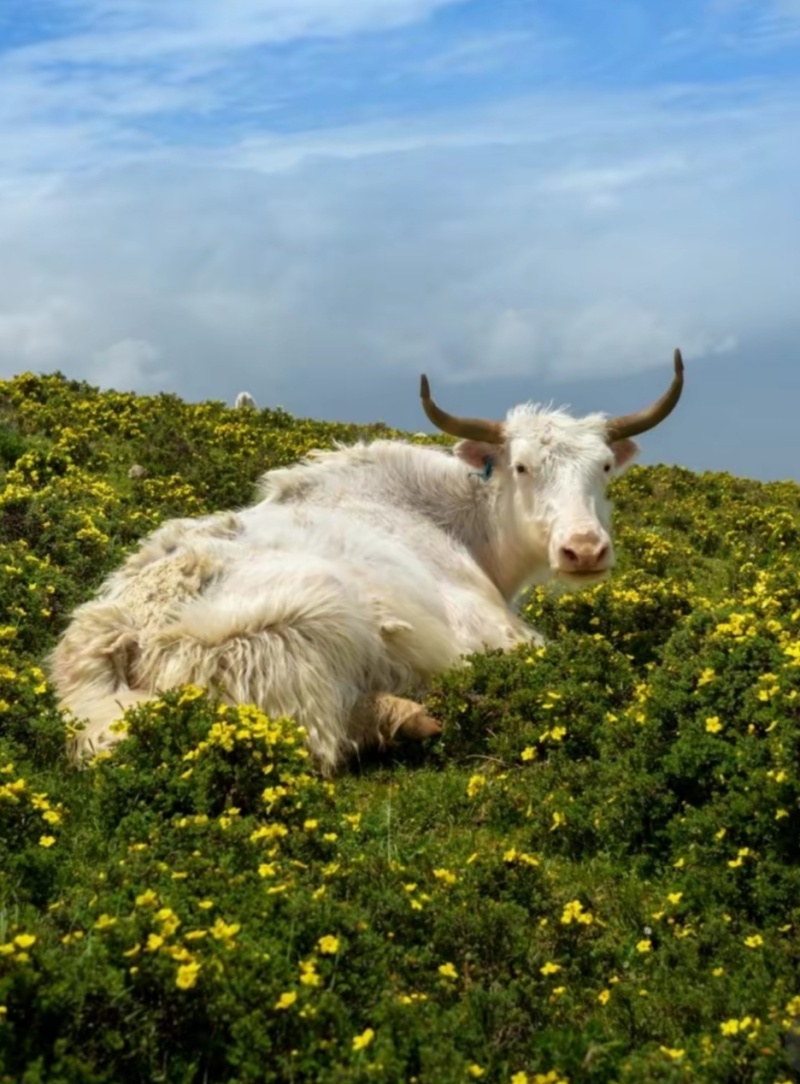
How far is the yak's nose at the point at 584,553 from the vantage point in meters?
8.88

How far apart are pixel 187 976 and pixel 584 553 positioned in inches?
216

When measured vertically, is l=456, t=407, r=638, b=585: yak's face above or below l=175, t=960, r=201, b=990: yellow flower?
below

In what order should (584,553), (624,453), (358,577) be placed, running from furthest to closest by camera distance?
(624,453) < (584,553) < (358,577)

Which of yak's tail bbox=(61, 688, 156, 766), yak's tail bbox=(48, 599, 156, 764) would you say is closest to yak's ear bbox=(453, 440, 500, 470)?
yak's tail bbox=(48, 599, 156, 764)

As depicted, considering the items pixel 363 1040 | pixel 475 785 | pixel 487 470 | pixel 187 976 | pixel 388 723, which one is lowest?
pixel 388 723

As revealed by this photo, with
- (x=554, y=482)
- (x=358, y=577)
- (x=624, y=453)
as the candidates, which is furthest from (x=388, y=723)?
(x=624, y=453)

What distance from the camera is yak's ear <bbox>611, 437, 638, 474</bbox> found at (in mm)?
10430

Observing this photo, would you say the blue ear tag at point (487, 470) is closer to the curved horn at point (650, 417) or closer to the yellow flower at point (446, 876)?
the curved horn at point (650, 417)

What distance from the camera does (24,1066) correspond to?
3.64 meters

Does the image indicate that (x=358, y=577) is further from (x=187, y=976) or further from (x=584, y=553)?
(x=187, y=976)

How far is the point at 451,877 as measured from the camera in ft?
16.6

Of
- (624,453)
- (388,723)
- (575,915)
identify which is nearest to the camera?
(575,915)

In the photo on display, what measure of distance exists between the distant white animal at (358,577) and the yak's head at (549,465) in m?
0.01

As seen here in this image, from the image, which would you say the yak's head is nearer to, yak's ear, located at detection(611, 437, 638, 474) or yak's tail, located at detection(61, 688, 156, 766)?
yak's ear, located at detection(611, 437, 638, 474)
